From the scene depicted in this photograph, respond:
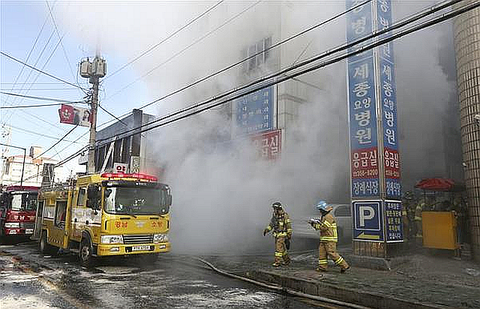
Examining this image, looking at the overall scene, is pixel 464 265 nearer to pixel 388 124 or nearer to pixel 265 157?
pixel 388 124

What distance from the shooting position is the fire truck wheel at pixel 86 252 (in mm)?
7691

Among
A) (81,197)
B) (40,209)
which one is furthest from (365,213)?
(40,209)

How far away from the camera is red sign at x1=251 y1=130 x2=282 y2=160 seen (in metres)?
11.3

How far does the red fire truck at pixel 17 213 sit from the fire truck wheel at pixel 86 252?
645 centimetres

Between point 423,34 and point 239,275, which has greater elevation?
point 423,34

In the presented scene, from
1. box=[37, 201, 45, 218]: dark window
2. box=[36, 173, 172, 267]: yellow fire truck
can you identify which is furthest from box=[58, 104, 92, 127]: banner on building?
box=[36, 173, 172, 267]: yellow fire truck

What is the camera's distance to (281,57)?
37.9 ft

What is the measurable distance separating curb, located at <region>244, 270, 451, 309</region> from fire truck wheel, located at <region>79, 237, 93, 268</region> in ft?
11.2

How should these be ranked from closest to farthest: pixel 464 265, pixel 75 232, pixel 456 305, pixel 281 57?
pixel 456 305, pixel 464 265, pixel 75 232, pixel 281 57

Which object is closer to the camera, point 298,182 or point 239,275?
point 239,275

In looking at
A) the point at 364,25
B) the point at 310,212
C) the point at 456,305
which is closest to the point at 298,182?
the point at 310,212

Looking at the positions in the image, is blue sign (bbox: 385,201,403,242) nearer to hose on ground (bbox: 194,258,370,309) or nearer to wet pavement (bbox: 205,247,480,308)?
wet pavement (bbox: 205,247,480,308)

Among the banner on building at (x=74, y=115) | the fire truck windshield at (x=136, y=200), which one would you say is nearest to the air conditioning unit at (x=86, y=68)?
the banner on building at (x=74, y=115)

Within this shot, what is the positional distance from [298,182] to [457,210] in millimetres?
4272
